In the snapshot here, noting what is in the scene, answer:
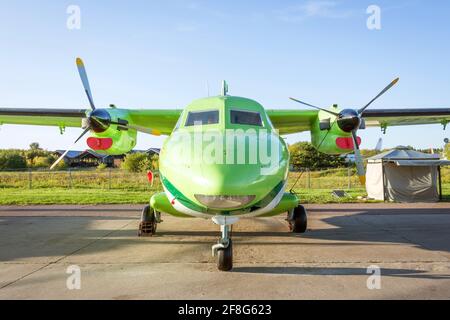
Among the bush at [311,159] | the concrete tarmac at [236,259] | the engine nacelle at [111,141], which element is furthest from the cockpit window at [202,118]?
the bush at [311,159]

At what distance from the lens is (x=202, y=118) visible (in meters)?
6.69

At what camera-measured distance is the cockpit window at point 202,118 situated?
21.3 ft

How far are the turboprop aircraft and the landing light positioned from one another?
13 millimetres

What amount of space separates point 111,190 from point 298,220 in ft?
53.6

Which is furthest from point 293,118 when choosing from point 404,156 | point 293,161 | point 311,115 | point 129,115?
point 293,161

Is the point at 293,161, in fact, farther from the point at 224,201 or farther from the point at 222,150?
the point at 224,201

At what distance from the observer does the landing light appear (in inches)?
188

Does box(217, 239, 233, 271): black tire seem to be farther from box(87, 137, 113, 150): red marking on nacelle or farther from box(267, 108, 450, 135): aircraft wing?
box(87, 137, 113, 150): red marking on nacelle

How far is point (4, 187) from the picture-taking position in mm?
26203

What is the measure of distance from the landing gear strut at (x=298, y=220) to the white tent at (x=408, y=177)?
9.95 m

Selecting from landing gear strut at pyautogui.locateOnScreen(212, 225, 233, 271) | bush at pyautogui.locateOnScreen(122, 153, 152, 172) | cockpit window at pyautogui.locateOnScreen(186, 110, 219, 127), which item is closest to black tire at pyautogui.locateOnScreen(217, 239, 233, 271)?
landing gear strut at pyautogui.locateOnScreen(212, 225, 233, 271)

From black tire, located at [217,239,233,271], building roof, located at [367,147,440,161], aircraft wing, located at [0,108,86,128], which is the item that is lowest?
black tire, located at [217,239,233,271]

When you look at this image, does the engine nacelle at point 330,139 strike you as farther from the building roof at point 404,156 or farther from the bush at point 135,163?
the bush at point 135,163
